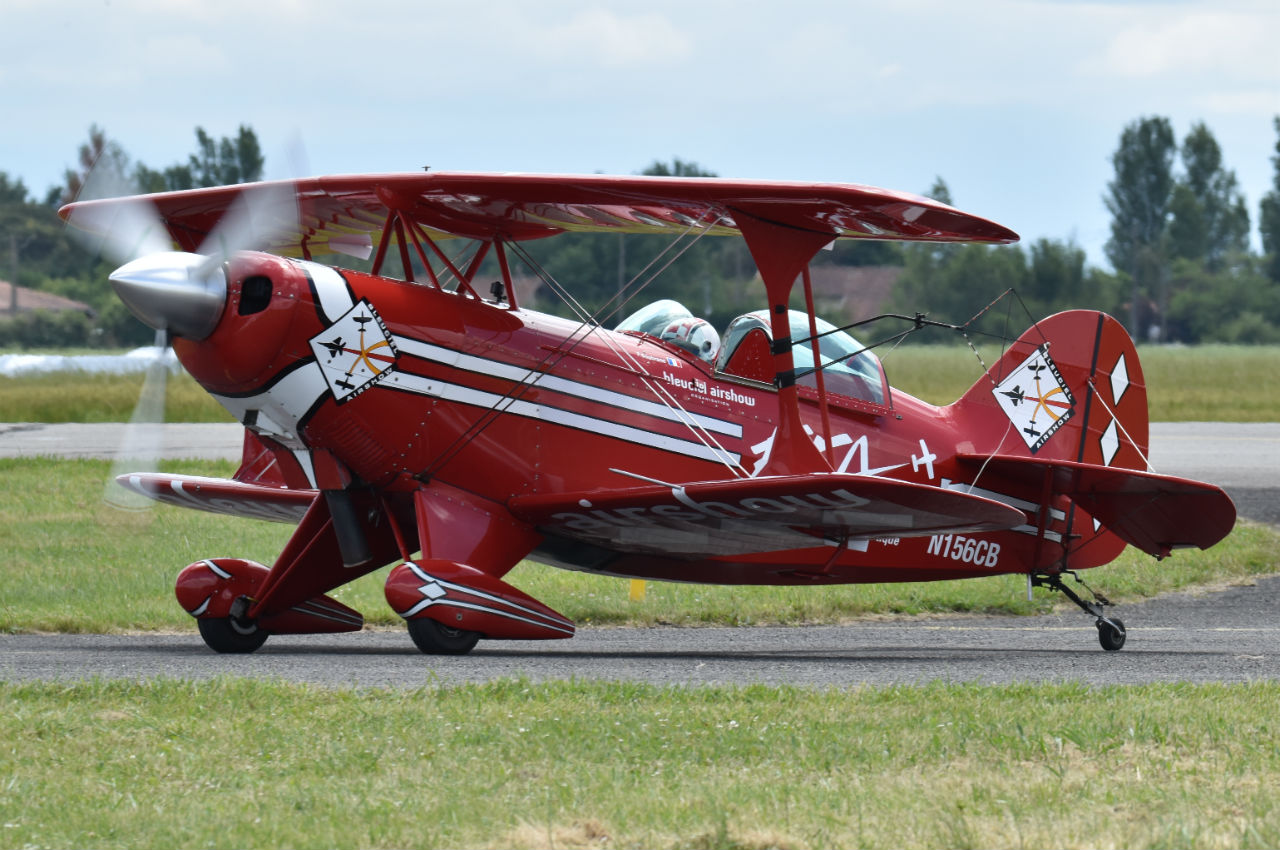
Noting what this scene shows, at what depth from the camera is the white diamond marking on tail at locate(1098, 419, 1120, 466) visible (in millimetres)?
13344

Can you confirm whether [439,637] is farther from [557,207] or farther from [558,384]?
[557,207]

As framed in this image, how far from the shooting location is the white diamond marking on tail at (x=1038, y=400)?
43.2 ft

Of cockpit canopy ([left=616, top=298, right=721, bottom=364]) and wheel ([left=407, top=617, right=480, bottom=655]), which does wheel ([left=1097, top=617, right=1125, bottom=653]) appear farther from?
wheel ([left=407, top=617, right=480, bottom=655])

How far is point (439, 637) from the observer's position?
10055 mm

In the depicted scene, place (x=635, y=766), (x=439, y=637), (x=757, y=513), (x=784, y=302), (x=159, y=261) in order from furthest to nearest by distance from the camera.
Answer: (x=784, y=302) → (x=757, y=513) → (x=439, y=637) → (x=159, y=261) → (x=635, y=766)

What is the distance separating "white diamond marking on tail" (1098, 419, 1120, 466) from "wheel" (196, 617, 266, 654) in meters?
7.07

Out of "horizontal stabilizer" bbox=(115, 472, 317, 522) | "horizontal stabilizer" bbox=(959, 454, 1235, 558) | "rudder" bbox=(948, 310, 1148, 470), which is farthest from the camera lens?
"rudder" bbox=(948, 310, 1148, 470)

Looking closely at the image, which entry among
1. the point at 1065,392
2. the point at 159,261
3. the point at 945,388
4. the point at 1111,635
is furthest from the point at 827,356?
the point at 945,388

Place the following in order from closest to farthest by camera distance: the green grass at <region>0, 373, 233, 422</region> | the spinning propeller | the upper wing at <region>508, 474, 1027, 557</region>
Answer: the spinning propeller
the upper wing at <region>508, 474, 1027, 557</region>
the green grass at <region>0, 373, 233, 422</region>

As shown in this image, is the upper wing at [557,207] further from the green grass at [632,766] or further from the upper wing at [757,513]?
the green grass at [632,766]

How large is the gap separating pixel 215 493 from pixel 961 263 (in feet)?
137

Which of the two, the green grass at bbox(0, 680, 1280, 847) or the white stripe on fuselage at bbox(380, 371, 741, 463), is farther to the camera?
the white stripe on fuselage at bbox(380, 371, 741, 463)

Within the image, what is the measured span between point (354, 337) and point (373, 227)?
2445mm

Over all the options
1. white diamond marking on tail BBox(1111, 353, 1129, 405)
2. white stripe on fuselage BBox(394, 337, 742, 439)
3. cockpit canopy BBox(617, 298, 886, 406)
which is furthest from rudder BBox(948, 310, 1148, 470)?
white stripe on fuselage BBox(394, 337, 742, 439)
